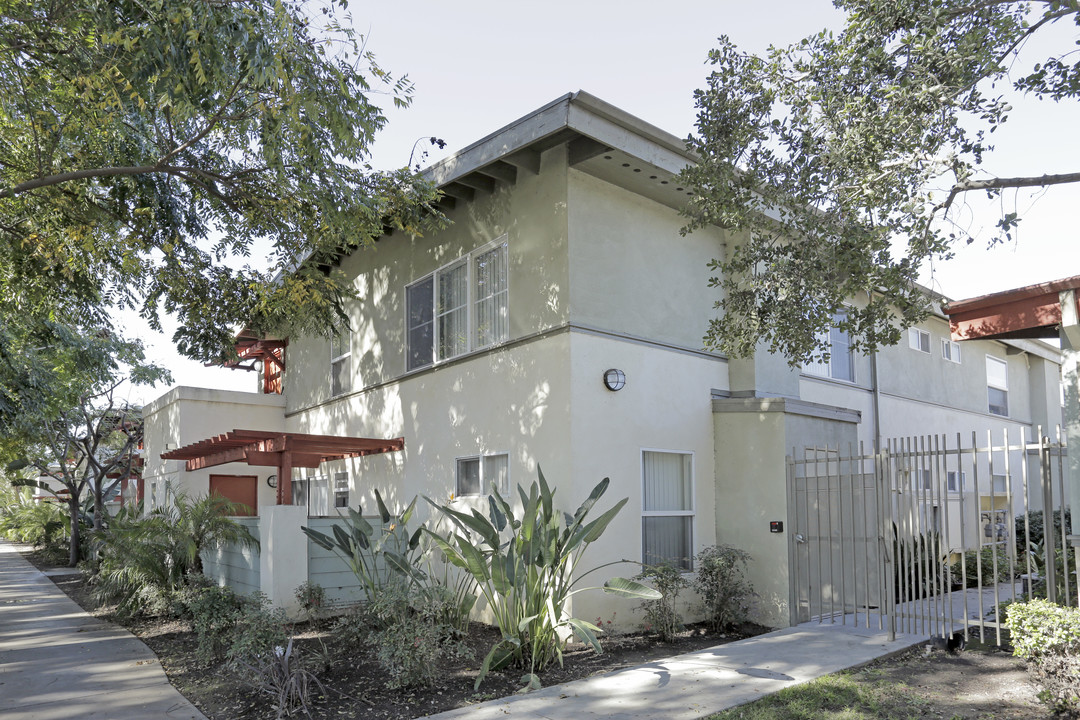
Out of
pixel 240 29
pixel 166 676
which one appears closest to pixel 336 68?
pixel 240 29

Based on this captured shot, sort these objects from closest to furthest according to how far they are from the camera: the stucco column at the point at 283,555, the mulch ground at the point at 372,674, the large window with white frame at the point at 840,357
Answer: the mulch ground at the point at 372,674
the stucco column at the point at 283,555
the large window with white frame at the point at 840,357

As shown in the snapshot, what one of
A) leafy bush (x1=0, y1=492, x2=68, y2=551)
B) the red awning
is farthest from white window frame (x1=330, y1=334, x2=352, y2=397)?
leafy bush (x1=0, y1=492, x2=68, y2=551)

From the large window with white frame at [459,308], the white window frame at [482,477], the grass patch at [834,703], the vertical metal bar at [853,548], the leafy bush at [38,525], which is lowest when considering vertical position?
the leafy bush at [38,525]

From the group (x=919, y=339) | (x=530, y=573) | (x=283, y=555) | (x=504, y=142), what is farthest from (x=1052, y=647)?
(x=919, y=339)

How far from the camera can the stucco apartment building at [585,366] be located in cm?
1005

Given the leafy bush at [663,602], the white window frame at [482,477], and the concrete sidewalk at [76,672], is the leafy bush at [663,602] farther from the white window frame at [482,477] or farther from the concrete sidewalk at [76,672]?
the concrete sidewalk at [76,672]

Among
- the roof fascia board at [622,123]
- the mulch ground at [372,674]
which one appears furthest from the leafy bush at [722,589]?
the roof fascia board at [622,123]

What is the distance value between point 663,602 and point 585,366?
9.85 ft

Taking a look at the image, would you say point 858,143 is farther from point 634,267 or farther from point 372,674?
point 372,674

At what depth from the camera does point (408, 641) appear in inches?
298

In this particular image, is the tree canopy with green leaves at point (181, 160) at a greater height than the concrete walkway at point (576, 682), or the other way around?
the tree canopy with green leaves at point (181, 160)

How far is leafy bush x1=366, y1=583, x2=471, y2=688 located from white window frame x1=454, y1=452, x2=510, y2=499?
8.46 ft

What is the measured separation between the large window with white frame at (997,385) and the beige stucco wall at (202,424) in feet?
53.9

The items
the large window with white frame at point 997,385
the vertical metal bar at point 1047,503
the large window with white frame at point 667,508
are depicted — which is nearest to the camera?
the vertical metal bar at point 1047,503
